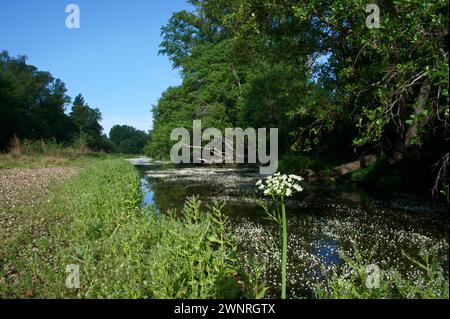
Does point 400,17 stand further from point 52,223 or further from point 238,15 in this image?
point 52,223

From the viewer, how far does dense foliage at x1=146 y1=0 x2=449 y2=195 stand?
924cm

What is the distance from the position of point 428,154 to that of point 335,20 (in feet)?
31.9

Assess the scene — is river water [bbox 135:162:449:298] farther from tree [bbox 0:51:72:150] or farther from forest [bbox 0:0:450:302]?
tree [bbox 0:51:72:150]

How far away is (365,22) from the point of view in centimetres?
1171

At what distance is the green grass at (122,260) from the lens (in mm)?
5070

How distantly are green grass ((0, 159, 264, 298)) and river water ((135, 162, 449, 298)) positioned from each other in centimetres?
73

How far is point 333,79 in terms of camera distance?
18.7 meters

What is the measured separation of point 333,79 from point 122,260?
15.8 meters

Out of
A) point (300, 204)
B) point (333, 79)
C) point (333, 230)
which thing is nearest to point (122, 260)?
point (333, 230)

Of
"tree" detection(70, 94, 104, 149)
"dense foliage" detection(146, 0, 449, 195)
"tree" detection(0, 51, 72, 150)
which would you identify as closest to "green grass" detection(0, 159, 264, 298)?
"dense foliage" detection(146, 0, 449, 195)

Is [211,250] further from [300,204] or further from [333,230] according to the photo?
[300,204]

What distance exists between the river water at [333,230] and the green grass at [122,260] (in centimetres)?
73
